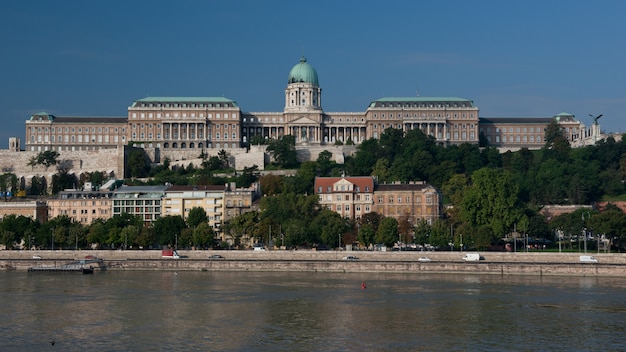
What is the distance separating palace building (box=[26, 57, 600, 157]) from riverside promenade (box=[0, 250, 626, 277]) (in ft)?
225

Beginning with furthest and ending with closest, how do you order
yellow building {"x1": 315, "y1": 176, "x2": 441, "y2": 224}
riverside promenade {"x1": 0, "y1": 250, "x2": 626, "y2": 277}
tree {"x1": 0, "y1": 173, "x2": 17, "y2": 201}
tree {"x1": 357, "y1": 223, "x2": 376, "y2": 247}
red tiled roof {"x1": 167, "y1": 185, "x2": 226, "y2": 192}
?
tree {"x1": 0, "y1": 173, "x2": 17, "y2": 201} → red tiled roof {"x1": 167, "y1": 185, "x2": 226, "y2": 192} → yellow building {"x1": 315, "y1": 176, "x2": 441, "y2": 224} → tree {"x1": 357, "y1": 223, "x2": 376, "y2": 247} → riverside promenade {"x1": 0, "y1": 250, "x2": 626, "y2": 277}

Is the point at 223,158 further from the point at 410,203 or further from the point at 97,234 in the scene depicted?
the point at 97,234

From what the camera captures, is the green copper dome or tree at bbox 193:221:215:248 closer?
tree at bbox 193:221:215:248

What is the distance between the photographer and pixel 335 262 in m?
73.6

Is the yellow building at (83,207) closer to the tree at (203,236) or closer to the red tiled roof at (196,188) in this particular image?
the red tiled roof at (196,188)

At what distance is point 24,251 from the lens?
81688 millimetres

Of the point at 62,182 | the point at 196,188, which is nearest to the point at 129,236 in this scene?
the point at 196,188

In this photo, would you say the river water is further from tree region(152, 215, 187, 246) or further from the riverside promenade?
tree region(152, 215, 187, 246)

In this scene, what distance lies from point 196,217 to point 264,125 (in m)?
64.5

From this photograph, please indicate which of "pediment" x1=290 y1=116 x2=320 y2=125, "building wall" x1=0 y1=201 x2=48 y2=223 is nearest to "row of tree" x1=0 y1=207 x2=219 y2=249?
"building wall" x1=0 y1=201 x2=48 y2=223

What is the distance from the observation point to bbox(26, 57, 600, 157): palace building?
149 metres

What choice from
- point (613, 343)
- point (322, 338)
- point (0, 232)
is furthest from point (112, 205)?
point (613, 343)

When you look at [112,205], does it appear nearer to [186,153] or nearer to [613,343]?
[186,153]

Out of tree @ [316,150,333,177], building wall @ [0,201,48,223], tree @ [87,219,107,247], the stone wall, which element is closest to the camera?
tree @ [87,219,107,247]
